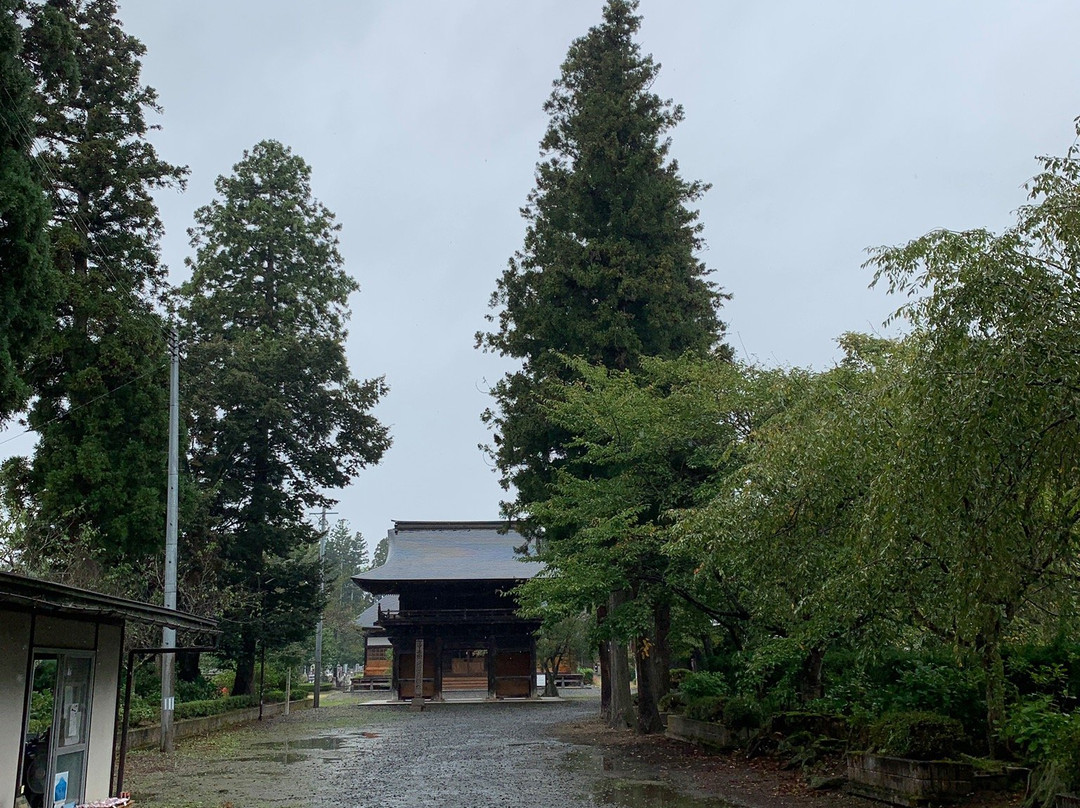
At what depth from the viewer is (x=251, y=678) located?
29688 mm

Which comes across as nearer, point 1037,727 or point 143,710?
point 1037,727

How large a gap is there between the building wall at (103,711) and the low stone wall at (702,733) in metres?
9.97

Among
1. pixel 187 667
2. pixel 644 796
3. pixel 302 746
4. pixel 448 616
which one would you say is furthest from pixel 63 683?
pixel 448 616

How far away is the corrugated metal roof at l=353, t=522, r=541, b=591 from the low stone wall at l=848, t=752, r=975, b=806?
78.5 ft

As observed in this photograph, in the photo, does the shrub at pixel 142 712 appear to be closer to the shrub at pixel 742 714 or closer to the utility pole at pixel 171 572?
the utility pole at pixel 171 572

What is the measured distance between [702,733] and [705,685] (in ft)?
4.33

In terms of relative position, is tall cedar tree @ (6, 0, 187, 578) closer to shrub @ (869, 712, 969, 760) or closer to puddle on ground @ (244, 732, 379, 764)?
puddle on ground @ (244, 732, 379, 764)

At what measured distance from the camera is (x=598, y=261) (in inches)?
830

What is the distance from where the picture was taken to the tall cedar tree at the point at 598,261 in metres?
20.5

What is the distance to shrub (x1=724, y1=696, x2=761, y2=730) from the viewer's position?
15047 mm

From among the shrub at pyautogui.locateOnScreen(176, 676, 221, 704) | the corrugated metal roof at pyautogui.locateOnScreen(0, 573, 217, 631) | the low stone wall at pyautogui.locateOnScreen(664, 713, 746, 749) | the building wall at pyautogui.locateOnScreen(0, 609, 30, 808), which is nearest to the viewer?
the corrugated metal roof at pyautogui.locateOnScreen(0, 573, 217, 631)

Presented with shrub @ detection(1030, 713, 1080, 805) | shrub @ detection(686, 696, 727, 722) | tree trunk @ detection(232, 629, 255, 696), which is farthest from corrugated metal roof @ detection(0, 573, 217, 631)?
tree trunk @ detection(232, 629, 255, 696)

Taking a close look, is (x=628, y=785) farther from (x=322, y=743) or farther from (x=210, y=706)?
(x=210, y=706)

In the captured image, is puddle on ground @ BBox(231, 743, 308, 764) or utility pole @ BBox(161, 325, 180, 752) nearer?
puddle on ground @ BBox(231, 743, 308, 764)
